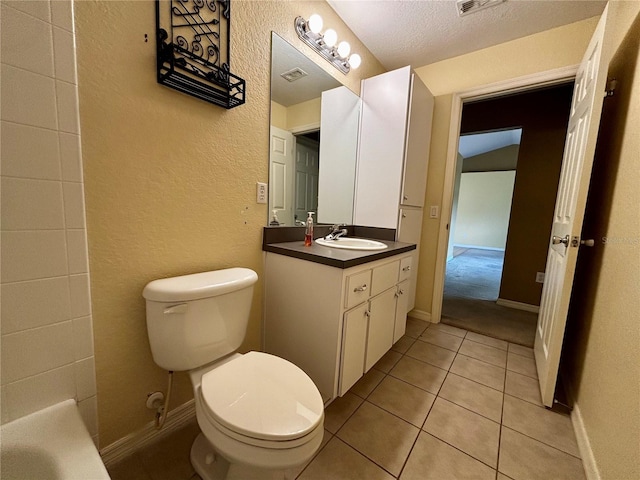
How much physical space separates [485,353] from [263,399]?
1811 millimetres

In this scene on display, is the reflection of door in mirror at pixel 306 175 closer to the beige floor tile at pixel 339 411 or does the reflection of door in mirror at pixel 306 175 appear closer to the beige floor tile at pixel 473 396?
the beige floor tile at pixel 339 411

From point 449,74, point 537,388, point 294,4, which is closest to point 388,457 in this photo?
point 537,388

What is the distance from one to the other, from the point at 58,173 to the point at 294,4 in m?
1.41

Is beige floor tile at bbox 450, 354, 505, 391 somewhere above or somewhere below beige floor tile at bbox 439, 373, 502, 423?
above

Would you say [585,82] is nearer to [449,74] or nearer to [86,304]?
[449,74]

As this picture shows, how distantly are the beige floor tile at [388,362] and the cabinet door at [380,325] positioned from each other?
6.6 inches

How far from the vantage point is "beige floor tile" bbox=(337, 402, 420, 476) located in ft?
3.48

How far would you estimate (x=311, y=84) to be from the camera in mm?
1587

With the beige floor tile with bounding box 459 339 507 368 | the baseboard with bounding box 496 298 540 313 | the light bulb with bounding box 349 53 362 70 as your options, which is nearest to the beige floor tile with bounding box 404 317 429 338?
the beige floor tile with bounding box 459 339 507 368

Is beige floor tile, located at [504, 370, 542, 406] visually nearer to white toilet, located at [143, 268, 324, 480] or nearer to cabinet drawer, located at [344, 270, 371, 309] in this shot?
cabinet drawer, located at [344, 270, 371, 309]

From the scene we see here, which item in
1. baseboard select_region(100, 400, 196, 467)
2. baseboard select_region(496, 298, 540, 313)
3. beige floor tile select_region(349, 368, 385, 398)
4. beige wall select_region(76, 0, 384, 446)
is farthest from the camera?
baseboard select_region(496, 298, 540, 313)

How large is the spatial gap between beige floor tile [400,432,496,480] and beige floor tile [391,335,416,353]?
76 cm

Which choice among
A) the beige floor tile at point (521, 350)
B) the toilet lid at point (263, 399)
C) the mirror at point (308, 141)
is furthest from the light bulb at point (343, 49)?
the beige floor tile at point (521, 350)

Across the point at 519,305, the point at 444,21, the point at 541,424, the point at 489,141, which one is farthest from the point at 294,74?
the point at 489,141
